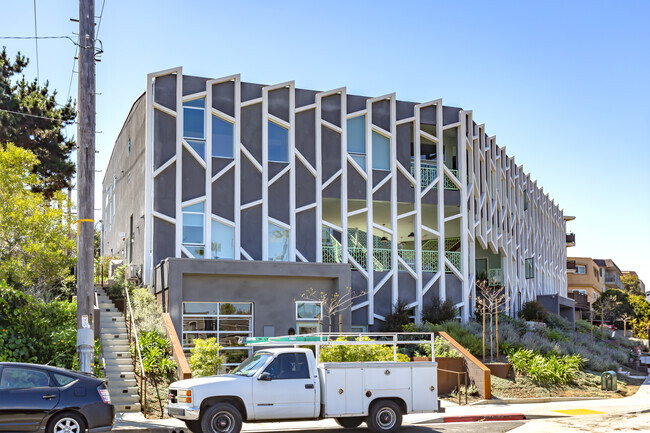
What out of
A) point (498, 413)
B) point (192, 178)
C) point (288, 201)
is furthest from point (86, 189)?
point (288, 201)

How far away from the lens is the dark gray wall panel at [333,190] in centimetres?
3049

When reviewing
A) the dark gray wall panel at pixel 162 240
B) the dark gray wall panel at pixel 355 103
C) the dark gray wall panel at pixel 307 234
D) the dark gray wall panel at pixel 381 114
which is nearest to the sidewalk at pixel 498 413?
the dark gray wall panel at pixel 307 234

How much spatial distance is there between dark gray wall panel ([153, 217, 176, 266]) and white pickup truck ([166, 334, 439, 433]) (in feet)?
41.0

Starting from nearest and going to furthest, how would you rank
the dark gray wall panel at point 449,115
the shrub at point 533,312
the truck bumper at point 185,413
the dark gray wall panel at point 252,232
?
1. the truck bumper at point 185,413
2. the dark gray wall panel at point 252,232
3. the dark gray wall panel at point 449,115
4. the shrub at point 533,312

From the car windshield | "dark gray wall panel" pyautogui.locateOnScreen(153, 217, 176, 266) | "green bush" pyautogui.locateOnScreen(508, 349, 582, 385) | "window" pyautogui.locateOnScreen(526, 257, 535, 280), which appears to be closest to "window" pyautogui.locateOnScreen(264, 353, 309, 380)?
the car windshield

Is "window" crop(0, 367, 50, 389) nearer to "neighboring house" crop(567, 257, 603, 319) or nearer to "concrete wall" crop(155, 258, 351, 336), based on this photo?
"concrete wall" crop(155, 258, 351, 336)

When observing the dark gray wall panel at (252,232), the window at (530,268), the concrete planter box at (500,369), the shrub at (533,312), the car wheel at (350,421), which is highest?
the dark gray wall panel at (252,232)

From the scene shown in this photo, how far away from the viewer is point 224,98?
28938mm

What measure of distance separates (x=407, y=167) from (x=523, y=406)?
1325 cm

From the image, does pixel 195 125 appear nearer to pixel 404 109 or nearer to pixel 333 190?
pixel 333 190

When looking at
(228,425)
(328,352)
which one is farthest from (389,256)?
(228,425)

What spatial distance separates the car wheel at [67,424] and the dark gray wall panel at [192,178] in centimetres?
1531

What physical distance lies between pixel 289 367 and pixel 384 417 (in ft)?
8.15

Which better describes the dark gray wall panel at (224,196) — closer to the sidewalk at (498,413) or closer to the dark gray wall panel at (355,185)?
the dark gray wall panel at (355,185)
